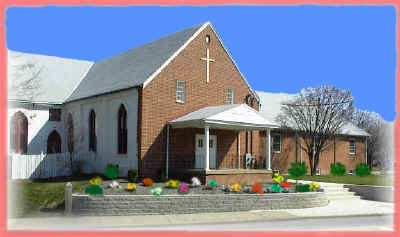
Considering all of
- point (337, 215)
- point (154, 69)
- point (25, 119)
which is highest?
point (154, 69)

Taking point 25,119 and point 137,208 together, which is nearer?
point 137,208

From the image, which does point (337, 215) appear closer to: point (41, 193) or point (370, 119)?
point (41, 193)

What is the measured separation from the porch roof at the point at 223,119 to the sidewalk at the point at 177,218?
18.4 ft

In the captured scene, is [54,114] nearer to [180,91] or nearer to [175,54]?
[180,91]

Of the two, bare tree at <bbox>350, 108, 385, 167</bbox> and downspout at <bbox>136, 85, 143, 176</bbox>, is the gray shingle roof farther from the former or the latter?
bare tree at <bbox>350, 108, 385, 167</bbox>

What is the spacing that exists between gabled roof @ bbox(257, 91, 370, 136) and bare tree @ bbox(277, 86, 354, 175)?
1042mm

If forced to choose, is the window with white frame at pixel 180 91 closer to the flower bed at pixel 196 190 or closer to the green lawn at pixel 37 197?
the flower bed at pixel 196 190

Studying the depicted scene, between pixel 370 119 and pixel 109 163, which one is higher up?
pixel 370 119

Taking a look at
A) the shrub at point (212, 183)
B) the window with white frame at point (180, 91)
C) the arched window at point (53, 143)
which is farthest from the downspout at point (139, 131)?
the arched window at point (53, 143)

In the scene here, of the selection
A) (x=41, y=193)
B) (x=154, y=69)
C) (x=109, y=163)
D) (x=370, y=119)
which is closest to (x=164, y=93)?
(x=154, y=69)

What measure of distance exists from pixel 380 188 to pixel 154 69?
533 inches

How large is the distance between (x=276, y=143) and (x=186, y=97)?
12518mm

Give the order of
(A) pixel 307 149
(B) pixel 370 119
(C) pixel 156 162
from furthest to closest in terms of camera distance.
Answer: (B) pixel 370 119
(A) pixel 307 149
(C) pixel 156 162

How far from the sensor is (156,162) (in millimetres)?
22812
